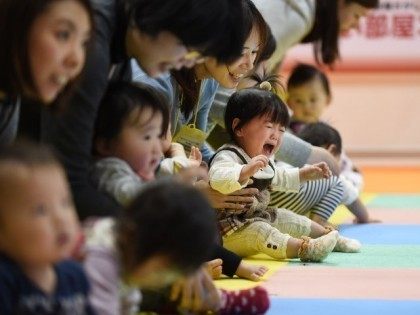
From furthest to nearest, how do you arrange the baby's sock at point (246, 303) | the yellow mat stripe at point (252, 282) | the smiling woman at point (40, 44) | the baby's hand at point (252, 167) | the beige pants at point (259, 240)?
1. the beige pants at point (259, 240)
2. the baby's hand at point (252, 167)
3. the yellow mat stripe at point (252, 282)
4. the baby's sock at point (246, 303)
5. the smiling woman at point (40, 44)

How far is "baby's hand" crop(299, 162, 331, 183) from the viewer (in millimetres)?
3080

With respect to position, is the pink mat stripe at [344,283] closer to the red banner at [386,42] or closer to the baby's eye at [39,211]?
the baby's eye at [39,211]

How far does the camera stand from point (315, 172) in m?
3.11

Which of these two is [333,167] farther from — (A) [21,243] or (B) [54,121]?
(A) [21,243]

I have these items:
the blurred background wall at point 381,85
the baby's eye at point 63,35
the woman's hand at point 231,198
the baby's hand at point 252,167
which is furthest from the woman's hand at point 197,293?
the blurred background wall at point 381,85

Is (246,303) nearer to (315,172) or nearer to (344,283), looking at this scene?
(344,283)

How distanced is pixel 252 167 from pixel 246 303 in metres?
0.72

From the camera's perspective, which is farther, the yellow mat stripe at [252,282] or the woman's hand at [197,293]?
the yellow mat stripe at [252,282]

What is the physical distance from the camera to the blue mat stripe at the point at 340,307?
2.19 metres

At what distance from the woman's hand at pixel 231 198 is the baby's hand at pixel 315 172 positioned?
0.63 ft

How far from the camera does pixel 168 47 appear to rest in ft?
7.22

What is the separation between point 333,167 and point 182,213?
225 centimetres

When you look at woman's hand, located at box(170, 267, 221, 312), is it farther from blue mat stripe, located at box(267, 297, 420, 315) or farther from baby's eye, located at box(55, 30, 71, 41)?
baby's eye, located at box(55, 30, 71, 41)

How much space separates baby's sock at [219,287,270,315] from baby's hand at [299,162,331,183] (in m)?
1.00
